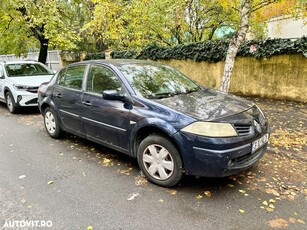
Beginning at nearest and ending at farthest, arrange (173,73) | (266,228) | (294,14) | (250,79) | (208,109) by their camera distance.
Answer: (266,228) → (208,109) → (173,73) → (294,14) → (250,79)

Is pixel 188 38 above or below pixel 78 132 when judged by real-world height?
above

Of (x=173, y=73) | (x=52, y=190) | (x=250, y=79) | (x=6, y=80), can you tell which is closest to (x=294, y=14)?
(x=250, y=79)

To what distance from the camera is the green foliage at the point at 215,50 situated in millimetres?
7223

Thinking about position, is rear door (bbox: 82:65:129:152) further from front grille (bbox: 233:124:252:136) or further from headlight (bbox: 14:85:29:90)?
headlight (bbox: 14:85:29:90)

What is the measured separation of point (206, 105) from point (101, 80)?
1.73 meters

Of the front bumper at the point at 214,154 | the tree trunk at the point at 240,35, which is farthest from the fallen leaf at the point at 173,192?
the tree trunk at the point at 240,35

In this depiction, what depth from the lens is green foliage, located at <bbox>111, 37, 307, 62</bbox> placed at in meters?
7.22

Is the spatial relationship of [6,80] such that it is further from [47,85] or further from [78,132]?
[78,132]

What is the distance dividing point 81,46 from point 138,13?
748 cm

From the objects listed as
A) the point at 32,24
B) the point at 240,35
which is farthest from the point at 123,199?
the point at 32,24

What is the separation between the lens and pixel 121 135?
Result: 3611mm

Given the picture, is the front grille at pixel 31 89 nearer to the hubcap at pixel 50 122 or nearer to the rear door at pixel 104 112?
the hubcap at pixel 50 122

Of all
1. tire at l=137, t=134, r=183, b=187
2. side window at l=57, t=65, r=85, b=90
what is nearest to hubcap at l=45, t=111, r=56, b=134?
side window at l=57, t=65, r=85, b=90

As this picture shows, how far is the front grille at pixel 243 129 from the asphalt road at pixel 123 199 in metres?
0.76
